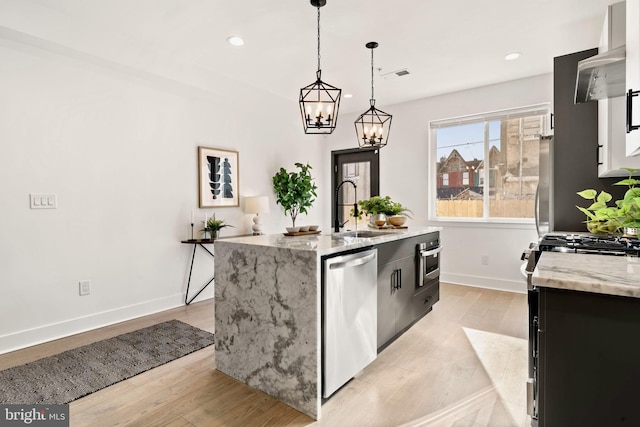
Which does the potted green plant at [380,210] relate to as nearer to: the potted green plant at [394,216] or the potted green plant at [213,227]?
the potted green plant at [394,216]

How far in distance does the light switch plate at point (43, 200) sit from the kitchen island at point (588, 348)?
145 inches

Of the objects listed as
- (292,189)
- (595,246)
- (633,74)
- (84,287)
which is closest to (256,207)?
(292,189)

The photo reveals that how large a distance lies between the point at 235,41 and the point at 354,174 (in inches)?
125

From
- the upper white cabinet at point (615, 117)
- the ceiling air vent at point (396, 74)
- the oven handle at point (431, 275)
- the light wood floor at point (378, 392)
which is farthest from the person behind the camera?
the ceiling air vent at point (396, 74)

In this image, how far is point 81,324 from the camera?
3.24m

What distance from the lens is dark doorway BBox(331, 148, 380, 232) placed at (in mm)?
5699

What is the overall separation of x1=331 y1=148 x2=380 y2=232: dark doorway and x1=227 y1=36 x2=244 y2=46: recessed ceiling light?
288cm

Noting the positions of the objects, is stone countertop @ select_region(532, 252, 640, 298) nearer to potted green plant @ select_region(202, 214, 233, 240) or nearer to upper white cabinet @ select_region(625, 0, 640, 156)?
upper white cabinet @ select_region(625, 0, 640, 156)

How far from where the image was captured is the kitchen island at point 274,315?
1.88m

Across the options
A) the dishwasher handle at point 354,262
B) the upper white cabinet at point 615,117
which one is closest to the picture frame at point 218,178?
the dishwasher handle at point 354,262

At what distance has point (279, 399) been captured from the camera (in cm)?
205

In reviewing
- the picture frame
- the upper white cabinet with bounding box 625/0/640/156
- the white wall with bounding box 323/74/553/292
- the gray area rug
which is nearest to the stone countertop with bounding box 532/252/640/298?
the upper white cabinet with bounding box 625/0/640/156

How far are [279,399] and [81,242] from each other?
2513mm

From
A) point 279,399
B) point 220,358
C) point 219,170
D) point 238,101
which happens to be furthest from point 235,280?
point 238,101
